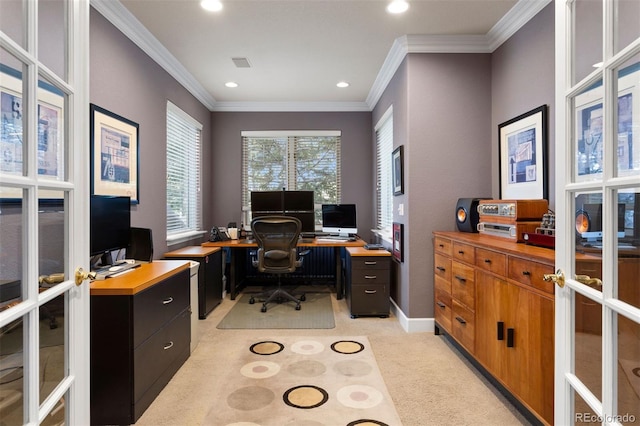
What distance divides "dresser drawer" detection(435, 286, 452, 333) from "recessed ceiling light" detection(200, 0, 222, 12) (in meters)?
2.84

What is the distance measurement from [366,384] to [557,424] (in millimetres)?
1174

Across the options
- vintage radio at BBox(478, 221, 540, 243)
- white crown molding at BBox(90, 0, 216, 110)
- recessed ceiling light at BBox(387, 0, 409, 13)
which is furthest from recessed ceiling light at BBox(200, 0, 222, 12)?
vintage radio at BBox(478, 221, 540, 243)

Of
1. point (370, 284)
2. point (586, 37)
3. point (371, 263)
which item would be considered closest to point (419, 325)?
point (370, 284)

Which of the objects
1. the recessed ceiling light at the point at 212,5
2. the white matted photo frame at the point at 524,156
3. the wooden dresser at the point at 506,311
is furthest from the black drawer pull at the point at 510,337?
the recessed ceiling light at the point at 212,5

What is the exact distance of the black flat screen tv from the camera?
2.01 metres

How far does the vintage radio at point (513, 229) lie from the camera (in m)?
2.14

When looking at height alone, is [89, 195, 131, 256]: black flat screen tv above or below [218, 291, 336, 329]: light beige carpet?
above

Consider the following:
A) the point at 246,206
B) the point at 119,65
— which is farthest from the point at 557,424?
the point at 246,206

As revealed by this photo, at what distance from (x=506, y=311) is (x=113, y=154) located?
2900 mm

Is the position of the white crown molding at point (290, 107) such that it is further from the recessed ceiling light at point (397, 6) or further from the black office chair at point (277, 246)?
the recessed ceiling light at point (397, 6)

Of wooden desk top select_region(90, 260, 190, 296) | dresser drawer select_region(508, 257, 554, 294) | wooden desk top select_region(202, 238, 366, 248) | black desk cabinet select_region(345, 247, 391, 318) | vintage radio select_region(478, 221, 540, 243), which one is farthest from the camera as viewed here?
wooden desk top select_region(202, 238, 366, 248)

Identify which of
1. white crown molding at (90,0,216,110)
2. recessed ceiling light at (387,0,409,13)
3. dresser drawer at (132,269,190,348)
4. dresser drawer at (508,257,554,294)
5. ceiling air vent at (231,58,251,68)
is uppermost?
ceiling air vent at (231,58,251,68)

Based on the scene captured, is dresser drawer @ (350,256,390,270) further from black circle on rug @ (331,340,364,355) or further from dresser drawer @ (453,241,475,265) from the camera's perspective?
dresser drawer @ (453,241,475,265)

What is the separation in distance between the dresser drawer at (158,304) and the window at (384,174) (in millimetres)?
2446
